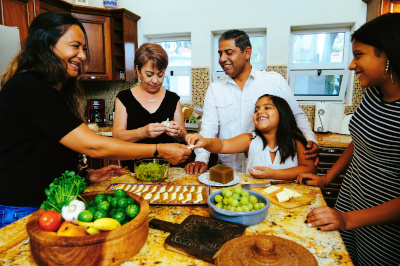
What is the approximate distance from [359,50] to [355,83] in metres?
2.86

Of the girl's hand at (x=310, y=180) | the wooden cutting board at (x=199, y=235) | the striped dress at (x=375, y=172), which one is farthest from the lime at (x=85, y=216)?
the striped dress at (x=375, y=172)

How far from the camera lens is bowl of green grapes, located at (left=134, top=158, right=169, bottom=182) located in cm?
157

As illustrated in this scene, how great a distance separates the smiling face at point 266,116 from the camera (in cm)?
195

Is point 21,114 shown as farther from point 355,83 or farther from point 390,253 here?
point 355,83

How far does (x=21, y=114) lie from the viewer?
46.0 inches

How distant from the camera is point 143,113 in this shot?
225 centimetres

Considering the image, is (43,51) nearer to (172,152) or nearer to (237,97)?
(172,152)

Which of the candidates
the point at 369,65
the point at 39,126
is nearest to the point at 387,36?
the point at 369,65

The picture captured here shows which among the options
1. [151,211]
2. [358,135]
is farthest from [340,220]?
[151,211]

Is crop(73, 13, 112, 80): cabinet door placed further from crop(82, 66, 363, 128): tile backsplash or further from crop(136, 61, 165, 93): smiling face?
crop(136, 61, 165, 93): smiling face

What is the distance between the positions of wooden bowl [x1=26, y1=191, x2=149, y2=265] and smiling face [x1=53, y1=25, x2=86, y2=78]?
0.81 metres

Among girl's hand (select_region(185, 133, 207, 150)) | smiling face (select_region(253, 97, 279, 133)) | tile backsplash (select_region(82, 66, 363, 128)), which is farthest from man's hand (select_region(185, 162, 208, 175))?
tile backsplash (select_region(82, 66, 363, 128))

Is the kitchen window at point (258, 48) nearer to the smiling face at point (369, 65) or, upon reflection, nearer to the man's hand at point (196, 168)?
the man's hand at point (196, 168)

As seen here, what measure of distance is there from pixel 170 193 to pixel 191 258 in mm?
513
